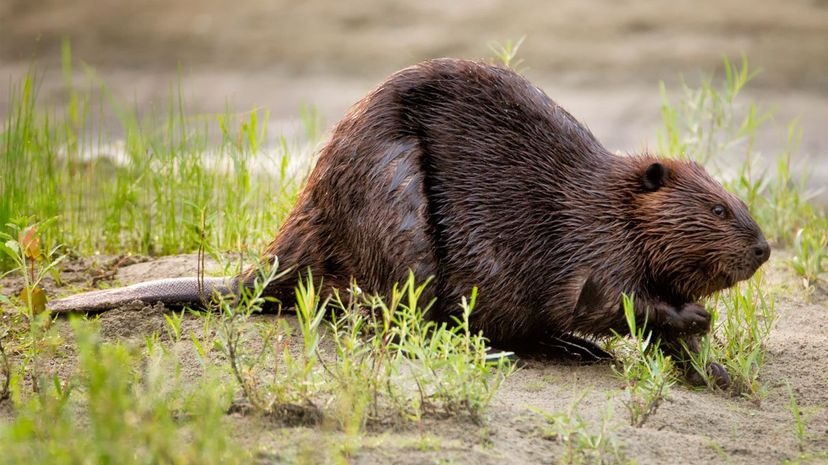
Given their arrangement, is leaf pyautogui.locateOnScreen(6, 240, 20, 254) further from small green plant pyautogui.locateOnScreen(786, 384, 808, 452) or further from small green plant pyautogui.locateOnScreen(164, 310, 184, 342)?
small green plant pyautogui.locateOnScreen(786, 384, 808, 452)

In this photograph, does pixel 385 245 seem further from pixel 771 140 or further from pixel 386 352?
pixel 771 140

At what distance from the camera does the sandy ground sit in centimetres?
271

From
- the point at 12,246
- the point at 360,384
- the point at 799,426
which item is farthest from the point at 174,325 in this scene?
the point at 799,426

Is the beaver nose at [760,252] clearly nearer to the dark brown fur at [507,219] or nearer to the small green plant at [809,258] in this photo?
the dark brown fur at [507,219]

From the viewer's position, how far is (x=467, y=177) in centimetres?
384

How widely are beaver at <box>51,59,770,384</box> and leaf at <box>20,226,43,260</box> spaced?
0.20m

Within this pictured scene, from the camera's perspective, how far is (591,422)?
299 centimetres

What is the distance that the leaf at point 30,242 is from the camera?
359 centimetres

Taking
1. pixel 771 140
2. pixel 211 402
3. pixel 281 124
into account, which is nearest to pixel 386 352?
pixel 211 402

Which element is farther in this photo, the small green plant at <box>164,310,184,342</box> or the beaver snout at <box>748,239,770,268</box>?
the beaver snout at <box>748,239,770,268</box>

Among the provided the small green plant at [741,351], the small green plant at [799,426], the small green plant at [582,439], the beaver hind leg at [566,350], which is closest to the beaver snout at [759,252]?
the small green plant at [741,351]

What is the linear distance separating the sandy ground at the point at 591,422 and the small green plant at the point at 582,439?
3 cm

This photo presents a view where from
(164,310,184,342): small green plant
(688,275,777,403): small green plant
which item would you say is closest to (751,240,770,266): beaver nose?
(688,275,777,403): small green plant

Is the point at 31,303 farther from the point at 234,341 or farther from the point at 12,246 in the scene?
the point at 234,341
